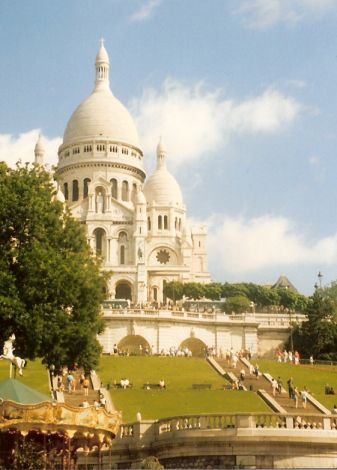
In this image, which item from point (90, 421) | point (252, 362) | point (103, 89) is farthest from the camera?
point (103, 89)

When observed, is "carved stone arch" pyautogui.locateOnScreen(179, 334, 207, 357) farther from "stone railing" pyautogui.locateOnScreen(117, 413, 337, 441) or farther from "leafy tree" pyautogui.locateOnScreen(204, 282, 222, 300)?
"stone railing" pyautogui.locateOnScreen(117, 413, 337, 441)

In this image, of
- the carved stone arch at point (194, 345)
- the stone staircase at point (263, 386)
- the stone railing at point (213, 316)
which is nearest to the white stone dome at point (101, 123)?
the stone railing at point (213, 316)

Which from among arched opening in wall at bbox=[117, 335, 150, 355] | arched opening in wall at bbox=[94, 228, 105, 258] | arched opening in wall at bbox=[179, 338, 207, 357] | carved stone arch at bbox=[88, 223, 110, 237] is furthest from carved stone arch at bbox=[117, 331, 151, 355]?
carved stone arch at bbox=[88, 223, 110, 237]

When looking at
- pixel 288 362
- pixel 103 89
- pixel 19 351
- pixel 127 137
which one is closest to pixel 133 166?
pixel 127 137

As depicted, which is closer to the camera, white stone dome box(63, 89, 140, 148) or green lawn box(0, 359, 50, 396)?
green lawn box(0, 359, 50, 396)

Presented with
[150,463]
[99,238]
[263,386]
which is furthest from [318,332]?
[150,463]

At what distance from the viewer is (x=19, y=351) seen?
3944 cm

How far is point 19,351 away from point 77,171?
8835 centimetres

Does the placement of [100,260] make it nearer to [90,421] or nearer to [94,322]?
[94,322]

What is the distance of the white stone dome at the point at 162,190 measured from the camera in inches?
5015

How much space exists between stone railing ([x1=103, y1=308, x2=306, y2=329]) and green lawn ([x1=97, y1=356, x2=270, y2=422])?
14779mm

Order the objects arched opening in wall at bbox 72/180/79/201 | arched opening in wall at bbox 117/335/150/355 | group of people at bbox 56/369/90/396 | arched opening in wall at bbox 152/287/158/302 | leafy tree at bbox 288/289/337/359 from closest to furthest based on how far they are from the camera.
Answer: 1. group of people at bbox 56/369/90/396
2. arched opening in wall at bbox 117/335/150/355
3. leafy tree at bbox 288/289/337/359
4. arched opening in wall at bbox 152/287/158/302
5. arched opening in wall at bbox 72/180/79/201

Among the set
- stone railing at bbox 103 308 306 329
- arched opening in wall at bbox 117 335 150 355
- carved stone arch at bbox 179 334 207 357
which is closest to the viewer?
arched opening in wall at bbox 117 335 150 355

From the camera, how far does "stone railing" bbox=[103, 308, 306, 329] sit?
2995 inches
